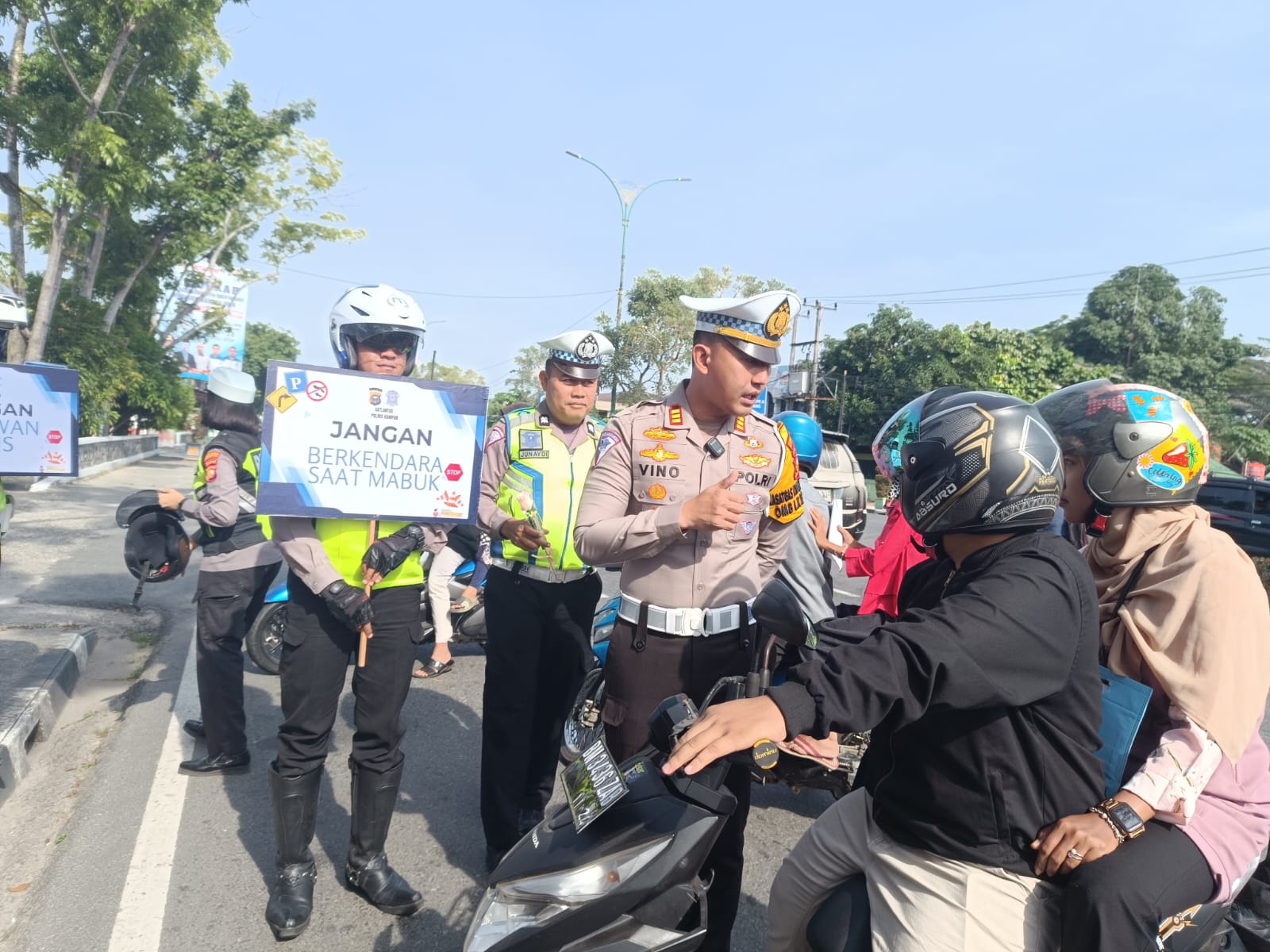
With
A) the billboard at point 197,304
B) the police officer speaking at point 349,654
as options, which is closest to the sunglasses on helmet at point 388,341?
the police officer speaking at point 349,654

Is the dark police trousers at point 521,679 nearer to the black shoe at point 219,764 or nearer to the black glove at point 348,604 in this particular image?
the black glove at point 348,604

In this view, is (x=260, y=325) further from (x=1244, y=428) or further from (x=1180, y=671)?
(x=1180, y=671)

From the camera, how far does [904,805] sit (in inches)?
66.7

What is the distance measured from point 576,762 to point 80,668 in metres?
5.30

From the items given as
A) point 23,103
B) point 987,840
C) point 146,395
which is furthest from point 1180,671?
point 146,395

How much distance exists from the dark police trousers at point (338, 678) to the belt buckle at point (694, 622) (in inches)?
44.4

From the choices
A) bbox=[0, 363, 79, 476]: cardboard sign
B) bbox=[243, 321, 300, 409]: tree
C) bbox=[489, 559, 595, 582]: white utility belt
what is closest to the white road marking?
bbox=[0, 363, 79, 476]: cardboard sign

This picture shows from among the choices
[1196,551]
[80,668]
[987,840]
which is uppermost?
[1196,551]

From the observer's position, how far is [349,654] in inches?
123

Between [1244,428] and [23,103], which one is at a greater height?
[23,103]

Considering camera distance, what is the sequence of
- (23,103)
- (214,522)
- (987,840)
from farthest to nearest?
(23,103), (214,522), (987,840)

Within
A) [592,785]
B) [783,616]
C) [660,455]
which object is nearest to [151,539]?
[660,455]

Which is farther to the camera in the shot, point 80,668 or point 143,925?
point 80,668

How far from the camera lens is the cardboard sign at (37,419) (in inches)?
149
